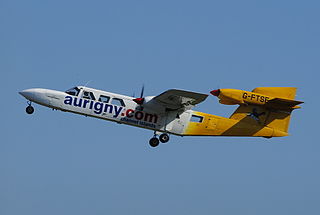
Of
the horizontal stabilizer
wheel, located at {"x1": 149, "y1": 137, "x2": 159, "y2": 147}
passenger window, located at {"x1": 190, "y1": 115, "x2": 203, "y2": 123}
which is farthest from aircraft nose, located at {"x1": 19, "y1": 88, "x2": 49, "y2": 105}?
the horizontal stabilizer

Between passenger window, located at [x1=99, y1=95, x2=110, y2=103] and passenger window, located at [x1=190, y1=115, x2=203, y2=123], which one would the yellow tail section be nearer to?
passenger window, located at [x1=190, y1=115, x2=203, y2=123]

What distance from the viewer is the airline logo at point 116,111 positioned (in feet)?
129

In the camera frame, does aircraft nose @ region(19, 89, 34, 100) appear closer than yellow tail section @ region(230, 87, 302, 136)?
Yes

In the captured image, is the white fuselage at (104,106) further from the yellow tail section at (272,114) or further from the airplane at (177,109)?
the yellow tail section at (272,114)

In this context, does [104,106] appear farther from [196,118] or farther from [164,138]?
[196,118]

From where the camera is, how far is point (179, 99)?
3841 centimetres

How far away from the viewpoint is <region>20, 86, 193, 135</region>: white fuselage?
39.3m

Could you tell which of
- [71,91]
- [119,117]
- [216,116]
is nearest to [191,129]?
[216,116]

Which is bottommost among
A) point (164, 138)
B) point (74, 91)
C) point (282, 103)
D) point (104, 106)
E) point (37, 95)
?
point (164, 138)

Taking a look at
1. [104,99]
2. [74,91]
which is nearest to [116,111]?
[104,99]

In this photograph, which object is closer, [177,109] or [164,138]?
[177,109]

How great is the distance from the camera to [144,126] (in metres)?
39.7

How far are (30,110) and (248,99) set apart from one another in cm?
1330

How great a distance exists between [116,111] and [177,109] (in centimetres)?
370
